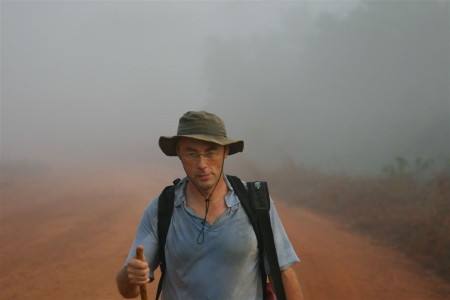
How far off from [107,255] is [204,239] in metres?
5.22

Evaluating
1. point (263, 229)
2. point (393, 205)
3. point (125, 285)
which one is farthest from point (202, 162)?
point (393, 205)

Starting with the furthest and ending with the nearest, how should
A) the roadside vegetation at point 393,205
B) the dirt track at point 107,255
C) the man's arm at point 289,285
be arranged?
1. the roadside vegetation at point 393,205
2. the dirt track at point 107,255
3. the man's arm at point 289,285

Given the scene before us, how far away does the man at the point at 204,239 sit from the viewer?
187 cm

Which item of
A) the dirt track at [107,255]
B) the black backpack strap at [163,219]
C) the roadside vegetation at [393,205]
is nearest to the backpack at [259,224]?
the black backpack strap at [163,219]

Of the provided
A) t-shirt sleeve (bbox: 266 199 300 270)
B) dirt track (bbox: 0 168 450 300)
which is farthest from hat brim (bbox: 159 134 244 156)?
dirt track (bbox: 0 168 450 300)

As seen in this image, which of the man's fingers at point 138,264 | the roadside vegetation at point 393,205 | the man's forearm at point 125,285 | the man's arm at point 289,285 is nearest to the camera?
the man's fingers at point 138,264

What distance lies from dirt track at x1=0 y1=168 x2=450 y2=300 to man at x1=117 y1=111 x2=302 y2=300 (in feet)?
11.3

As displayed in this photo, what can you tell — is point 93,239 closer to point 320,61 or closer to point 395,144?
point 395,144

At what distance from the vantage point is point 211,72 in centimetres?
3816

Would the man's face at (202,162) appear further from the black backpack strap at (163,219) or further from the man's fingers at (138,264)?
the man's fingers at (138,264)

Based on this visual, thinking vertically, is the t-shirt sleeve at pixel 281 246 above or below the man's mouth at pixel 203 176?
below

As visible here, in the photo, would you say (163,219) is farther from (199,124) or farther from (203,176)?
(199,124)

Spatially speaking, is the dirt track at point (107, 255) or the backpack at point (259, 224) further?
the dirt track at point (107, 255)

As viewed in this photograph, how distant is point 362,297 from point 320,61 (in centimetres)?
2454
